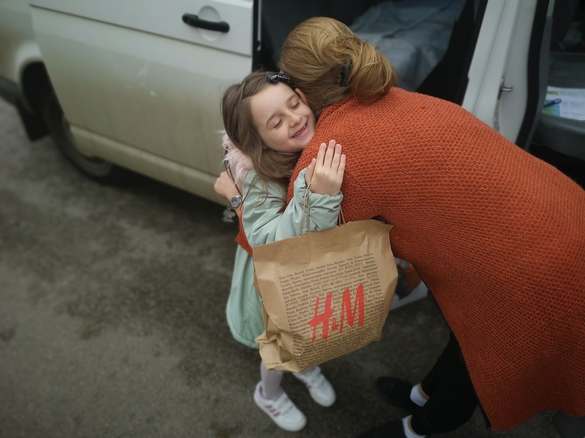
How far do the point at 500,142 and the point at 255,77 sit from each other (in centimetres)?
64

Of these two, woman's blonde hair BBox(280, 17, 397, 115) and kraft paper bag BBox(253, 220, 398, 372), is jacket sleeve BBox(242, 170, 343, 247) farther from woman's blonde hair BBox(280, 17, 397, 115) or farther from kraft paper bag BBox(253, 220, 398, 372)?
woman's blonde hair BBox(280, 17, 397, 115)

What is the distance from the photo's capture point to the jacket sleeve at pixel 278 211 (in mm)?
1002

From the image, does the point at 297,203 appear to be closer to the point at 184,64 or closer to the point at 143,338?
the point at 184,64

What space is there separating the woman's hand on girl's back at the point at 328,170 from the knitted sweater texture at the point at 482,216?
3 centimetres

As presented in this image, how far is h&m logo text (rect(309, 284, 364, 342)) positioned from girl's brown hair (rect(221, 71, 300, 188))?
1.12 feet

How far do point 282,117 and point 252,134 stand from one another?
3.8 inches

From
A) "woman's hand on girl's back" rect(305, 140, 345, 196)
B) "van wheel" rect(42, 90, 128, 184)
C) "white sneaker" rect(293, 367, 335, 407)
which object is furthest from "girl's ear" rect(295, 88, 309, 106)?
"van wheel" rect(42, 90, 128, 184)

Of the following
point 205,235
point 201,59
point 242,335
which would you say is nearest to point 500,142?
point 242,335

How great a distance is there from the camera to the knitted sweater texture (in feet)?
3.03

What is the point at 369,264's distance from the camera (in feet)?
3.60

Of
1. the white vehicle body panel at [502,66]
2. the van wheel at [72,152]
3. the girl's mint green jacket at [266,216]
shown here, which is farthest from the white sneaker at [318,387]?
the van wheel at [72,152]

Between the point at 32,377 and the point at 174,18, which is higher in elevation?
the point at 174,18

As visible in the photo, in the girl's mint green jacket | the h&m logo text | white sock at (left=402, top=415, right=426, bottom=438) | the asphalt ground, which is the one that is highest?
the girl's mint green jacket

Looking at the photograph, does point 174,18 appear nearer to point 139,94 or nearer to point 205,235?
point 139,94
